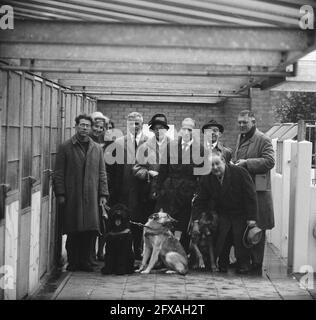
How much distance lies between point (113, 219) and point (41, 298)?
59.0 inches

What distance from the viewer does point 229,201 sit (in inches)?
400

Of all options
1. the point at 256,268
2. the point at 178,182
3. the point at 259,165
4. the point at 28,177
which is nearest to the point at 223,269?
the point at 256,268

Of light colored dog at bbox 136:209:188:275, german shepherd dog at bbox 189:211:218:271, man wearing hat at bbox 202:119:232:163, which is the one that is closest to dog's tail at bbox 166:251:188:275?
light colored dog at bbox 136:209:188:275

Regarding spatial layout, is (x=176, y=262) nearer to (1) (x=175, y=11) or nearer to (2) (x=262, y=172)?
(2) (x=262, y=172)

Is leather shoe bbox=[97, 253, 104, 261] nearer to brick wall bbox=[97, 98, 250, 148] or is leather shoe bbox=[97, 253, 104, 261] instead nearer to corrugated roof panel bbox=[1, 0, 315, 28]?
corrugated roof panel bbox=[1, 0, 315, 28]

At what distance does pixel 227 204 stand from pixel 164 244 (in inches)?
35.8

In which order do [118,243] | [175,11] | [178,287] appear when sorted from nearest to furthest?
[175,11], [178,287], [118,243]

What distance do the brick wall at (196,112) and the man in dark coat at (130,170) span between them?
640 centimetres

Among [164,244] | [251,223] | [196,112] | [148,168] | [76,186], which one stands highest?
[196,112]

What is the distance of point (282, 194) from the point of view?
12578mm

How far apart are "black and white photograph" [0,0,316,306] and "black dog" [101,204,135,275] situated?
0.01m

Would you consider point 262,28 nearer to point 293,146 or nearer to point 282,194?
point 293,146

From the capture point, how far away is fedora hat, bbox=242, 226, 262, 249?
10047mm
